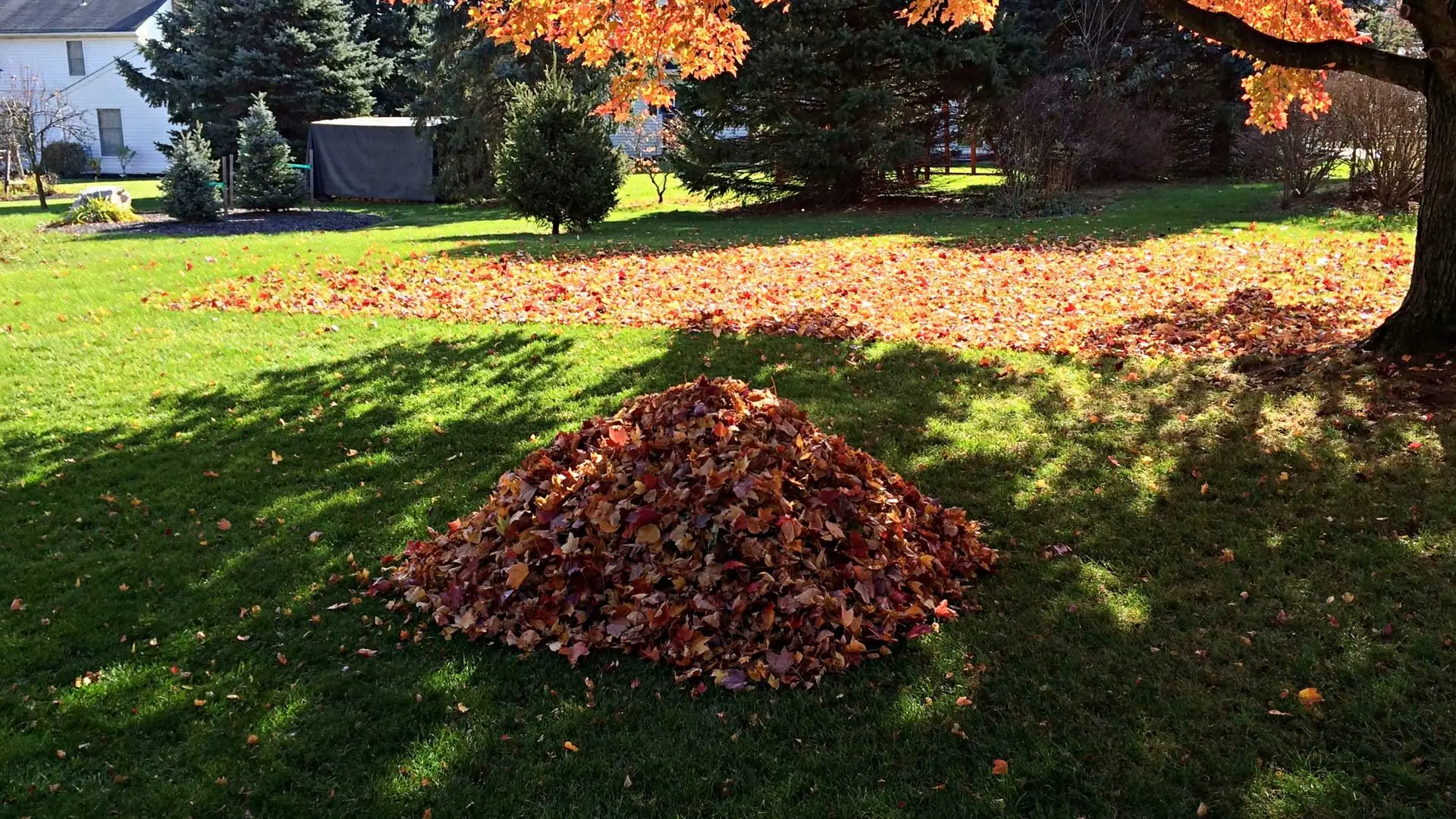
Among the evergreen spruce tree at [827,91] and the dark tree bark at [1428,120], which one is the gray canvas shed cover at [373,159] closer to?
the evergreen spruce tree at [827,91]

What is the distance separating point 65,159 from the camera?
34.0 meters

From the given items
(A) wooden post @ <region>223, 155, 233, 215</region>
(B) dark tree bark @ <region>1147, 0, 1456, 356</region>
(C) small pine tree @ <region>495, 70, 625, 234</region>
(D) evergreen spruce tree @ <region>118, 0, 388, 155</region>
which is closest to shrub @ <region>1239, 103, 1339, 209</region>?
(B) dark tree bark @ <region>1147, 0, 1456, 356</region>

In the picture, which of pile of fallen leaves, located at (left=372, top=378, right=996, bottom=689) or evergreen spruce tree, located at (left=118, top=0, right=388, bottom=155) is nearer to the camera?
pile of fallen leaves, located at (left=372, top=378, right=996, bottom=689)

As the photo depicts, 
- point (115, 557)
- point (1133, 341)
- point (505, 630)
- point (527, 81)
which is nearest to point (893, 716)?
point (505, 630)

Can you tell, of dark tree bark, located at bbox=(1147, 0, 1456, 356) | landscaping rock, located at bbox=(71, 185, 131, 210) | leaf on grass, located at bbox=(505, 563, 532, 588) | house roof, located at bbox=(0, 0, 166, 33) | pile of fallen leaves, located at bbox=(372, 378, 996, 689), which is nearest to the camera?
pile of fallen leaves, located at bbox=(372, 378, 996, 689)

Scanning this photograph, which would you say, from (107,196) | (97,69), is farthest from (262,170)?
(97,69)

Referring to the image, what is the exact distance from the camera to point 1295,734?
9.47 feet

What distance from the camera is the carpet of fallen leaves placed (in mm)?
7219

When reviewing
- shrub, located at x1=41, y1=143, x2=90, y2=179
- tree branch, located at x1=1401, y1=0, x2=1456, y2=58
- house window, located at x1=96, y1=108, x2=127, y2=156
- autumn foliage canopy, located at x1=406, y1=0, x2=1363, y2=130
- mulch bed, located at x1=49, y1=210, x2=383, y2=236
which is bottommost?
mulch bed, located at x1=49, y1=210, x2=383, y2=236

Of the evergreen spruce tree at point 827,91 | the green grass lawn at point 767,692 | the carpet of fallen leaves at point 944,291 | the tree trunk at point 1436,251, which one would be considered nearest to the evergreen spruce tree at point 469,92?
the evergreen spruce tree at point 827,91

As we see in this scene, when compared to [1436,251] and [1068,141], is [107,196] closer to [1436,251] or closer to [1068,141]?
[1068,141]

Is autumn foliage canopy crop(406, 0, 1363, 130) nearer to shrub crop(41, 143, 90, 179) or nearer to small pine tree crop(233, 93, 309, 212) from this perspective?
small pine tree crop(233, 93, 309, 212)

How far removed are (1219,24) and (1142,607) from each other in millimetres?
4004

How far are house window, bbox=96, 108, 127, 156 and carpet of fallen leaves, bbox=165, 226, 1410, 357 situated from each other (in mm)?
33425
